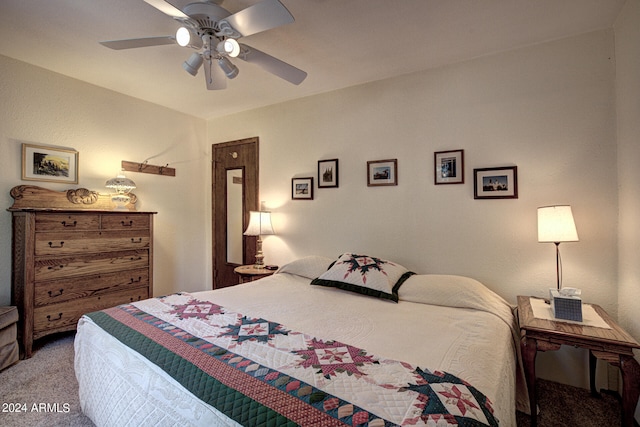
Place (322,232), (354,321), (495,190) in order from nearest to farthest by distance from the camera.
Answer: (354,321) → (495,190) → (322,232)

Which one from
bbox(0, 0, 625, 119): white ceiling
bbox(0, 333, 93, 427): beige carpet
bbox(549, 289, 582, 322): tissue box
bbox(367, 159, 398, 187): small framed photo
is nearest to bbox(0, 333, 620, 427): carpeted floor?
bbox(0, 333, 93, 427): beige carpet

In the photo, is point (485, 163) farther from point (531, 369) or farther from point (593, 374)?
point (593, 374)

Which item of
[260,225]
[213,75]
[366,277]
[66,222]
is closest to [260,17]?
[213,75]

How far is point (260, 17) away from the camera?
1.41 m

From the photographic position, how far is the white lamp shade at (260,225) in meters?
3.08

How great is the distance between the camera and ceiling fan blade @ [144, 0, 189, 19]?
4.39 feet

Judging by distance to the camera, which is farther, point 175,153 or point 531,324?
point 175,153

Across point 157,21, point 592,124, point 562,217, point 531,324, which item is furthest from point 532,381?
point 157,21

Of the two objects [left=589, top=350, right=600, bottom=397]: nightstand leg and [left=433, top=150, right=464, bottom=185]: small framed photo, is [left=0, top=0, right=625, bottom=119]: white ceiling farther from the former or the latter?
[left=589, top=350, right=600, bottom=397]: nightstand leg

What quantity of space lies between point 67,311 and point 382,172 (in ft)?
9.85

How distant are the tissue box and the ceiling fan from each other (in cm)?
206

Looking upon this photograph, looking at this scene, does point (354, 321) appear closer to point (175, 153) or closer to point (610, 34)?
point (610, 34)

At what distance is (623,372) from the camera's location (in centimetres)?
135

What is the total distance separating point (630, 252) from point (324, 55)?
241cm
